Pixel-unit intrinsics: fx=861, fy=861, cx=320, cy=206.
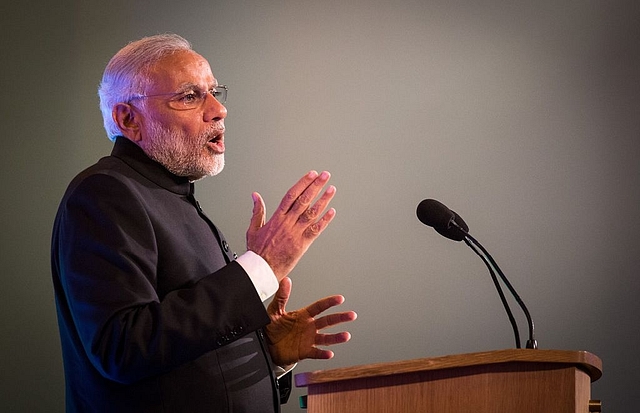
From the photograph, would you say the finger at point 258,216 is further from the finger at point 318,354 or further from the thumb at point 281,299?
the finger at point 318,354

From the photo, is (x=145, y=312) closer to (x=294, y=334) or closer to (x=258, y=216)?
(x=258, y=216)

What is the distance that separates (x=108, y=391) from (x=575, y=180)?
2.32 meters

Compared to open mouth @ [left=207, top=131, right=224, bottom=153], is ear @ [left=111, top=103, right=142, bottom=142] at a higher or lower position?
higher

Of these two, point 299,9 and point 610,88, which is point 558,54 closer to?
point 610,88

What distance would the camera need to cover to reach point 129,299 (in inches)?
72.0

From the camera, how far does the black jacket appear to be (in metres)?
1.81

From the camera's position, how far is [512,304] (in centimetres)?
355

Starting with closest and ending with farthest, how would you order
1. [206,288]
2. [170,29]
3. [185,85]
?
1. [206,288]
2. [185,85]
3. [170,29]

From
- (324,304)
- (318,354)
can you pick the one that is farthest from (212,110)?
(318,354)

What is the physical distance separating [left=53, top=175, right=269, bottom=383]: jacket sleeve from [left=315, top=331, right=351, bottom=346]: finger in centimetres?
33

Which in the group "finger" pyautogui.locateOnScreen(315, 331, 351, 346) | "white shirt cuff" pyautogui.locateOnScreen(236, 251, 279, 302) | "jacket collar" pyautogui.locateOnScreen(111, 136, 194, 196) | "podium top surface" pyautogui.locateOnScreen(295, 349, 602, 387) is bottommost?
"finger" pyautogui.locateOnScreen(315, 331, 351, 346)

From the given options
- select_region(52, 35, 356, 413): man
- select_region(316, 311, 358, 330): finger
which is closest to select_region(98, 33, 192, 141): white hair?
select_region(52, 35, 356, 413): man

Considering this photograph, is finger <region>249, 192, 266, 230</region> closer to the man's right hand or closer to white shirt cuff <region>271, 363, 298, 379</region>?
the man's right hand

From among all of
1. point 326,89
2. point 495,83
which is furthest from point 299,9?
point 495,83
